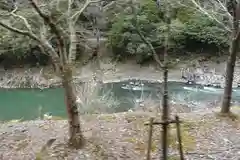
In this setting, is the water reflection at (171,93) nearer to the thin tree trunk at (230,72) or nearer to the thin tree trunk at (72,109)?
the thin tree trunk at (230,72)

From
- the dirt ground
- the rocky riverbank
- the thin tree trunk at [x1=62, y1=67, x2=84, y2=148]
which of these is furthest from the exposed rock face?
the thin tree trunk at [x1=62, y1=67, x2=84, y2=148]

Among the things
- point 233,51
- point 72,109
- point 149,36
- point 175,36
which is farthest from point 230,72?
point 175,36

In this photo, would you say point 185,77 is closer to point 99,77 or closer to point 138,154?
point 99,77

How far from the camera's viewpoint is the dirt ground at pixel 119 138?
575cm

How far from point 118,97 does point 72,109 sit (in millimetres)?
9927

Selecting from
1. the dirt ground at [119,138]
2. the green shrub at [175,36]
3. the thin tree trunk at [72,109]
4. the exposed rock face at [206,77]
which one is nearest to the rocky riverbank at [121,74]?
the exposed rock face at [206,77]

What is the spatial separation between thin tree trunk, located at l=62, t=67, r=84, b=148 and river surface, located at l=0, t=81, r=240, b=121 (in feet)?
23.2

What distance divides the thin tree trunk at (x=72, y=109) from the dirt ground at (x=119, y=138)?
0.48 feet

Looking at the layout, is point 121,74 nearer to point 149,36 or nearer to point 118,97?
point 149,36

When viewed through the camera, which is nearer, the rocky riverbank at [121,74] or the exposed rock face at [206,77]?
the exposed rock face at [206,77]

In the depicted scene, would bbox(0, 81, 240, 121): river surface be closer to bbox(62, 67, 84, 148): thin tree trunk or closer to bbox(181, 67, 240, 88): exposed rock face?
bbox(181, 67, 240, 88): exposed rock face

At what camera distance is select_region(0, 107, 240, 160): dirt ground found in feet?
18.9

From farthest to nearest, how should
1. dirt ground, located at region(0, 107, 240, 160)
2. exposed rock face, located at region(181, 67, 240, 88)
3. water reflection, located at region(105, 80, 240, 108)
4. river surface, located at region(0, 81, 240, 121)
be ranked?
exposed rock face, located at region(181, 67, 240, 88) < water reflection, located at region(105, 80, 240, 108) < river surface, located at region(0, 81, 240, 121) < dirt ground, located at region(0, 107, 240, 160)

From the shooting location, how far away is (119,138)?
20.6 feet
